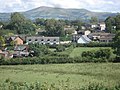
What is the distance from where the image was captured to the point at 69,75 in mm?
22406

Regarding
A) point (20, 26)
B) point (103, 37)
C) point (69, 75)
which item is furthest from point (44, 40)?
point (69, 75)

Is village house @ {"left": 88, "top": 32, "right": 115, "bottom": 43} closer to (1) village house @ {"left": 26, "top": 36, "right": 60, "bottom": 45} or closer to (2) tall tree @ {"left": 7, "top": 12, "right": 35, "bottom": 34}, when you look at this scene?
(1) village house @ {"left": 26, "top": 36, "right": 60, "bottom": 45}

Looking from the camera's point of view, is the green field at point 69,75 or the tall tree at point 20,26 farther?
the tall tree at point 20,26

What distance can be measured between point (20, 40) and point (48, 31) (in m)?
11.7

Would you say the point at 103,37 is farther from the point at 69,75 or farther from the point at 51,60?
the point at 69,75

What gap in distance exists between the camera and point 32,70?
25.5 metres

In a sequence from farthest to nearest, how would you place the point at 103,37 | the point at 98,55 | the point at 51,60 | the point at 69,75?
1. the point at 103,37
2. the point at 98,55
3. the point at 51,60
4. the point at 69,75

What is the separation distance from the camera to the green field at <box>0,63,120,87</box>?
776 inches

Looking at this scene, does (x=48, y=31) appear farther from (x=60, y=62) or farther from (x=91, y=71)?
(x=91, y=71)

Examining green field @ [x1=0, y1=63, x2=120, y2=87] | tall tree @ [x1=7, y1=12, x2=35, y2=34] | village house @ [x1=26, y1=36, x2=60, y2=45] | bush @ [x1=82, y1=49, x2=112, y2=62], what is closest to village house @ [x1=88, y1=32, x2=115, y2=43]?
village house @ [x1=26, y1=36, x2=60, y2=45]

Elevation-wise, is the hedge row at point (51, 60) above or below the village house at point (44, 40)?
above

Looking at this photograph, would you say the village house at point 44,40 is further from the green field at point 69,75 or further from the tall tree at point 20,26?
the green field at point 69,75

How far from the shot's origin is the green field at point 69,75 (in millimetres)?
19703

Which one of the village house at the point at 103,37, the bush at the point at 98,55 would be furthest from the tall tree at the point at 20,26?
the bush at the point at 98,55
